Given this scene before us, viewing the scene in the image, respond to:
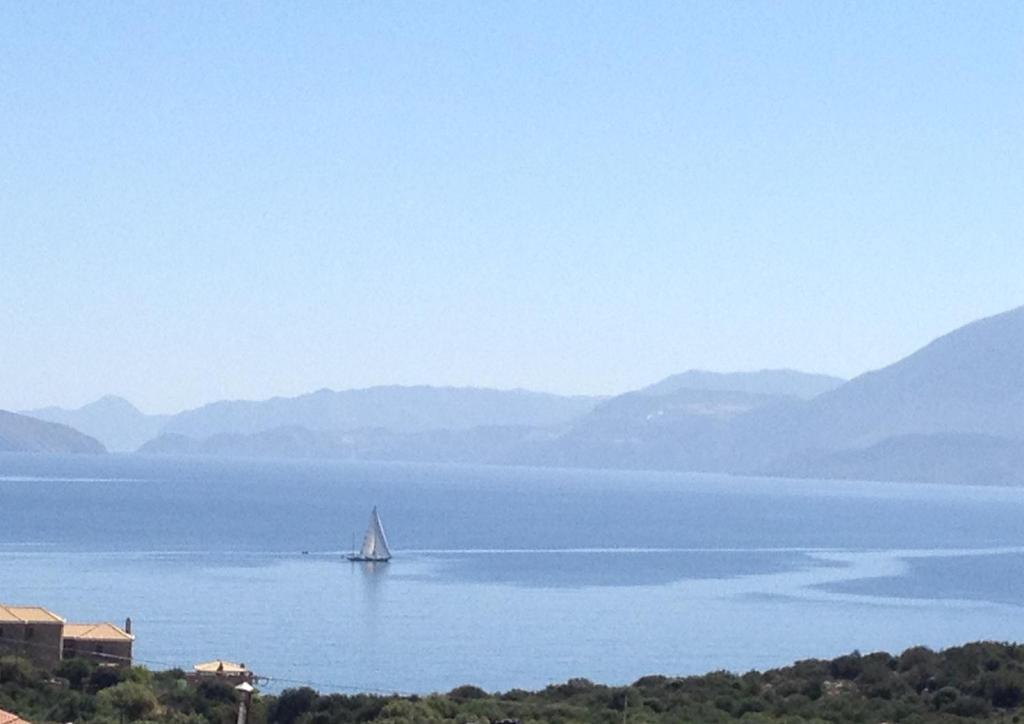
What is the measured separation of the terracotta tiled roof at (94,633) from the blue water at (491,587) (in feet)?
17.8

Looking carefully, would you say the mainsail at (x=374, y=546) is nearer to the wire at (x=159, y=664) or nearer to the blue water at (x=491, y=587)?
the blue water at (x=491, y=587)

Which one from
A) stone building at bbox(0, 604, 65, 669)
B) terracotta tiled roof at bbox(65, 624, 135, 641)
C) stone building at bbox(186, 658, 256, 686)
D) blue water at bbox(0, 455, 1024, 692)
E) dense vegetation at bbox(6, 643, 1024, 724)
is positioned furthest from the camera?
blue water at bbox(0, 455, 1024, 692)

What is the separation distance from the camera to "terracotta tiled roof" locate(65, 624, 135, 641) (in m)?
36.7

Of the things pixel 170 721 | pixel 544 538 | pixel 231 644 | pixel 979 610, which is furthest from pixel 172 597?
pixel 544 538

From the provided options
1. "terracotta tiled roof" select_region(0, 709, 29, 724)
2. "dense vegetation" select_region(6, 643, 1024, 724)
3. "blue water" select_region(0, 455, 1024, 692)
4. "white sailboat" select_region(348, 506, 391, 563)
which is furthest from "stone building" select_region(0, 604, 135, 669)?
"white sailboat" select_region(348, 506, 391, 563)

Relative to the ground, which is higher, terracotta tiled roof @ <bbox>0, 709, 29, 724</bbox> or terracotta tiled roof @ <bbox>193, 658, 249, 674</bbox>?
terracotta tiled roof @ <bbox>0, 709, 29, 724</bbox>

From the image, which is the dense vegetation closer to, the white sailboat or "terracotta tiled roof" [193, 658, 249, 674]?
"terracotta tiled roof" [193, 658, 249, 674]

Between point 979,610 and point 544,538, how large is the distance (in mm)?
41385

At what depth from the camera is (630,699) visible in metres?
28.8

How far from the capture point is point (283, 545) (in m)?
98.1

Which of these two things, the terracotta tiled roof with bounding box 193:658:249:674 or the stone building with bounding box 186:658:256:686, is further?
the terracotta tiled roof with bounding box 193:658:249:674

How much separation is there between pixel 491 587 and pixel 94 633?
130ft

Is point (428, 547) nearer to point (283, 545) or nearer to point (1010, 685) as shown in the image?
point (283, 545)

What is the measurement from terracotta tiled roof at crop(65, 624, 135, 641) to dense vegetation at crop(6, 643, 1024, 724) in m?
3.83
